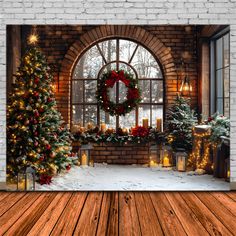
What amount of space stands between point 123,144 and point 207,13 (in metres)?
3.18

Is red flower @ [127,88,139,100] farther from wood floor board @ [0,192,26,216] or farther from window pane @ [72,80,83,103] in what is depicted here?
wood floor board @ [0,192,26,216]

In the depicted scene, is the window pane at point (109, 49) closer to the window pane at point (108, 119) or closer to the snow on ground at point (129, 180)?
the window pane at point (108, 119)

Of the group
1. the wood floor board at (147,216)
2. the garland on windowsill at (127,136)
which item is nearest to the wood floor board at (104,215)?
the wood floor board at (147,216)

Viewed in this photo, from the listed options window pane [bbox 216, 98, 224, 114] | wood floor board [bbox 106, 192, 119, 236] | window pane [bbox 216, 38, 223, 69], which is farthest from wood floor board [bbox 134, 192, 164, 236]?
window pane [bbox 216, 38, 223, 69]

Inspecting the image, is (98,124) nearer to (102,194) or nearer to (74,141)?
A: (74,141)

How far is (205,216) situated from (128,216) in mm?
670

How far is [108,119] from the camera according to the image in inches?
279

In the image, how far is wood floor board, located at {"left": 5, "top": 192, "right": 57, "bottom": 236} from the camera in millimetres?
2877

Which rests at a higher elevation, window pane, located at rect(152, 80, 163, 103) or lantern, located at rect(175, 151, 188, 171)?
window pane, located at rect(152, 80, 163, 103)

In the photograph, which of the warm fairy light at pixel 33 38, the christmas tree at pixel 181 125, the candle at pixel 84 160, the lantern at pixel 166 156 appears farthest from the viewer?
the christmas tree at pixel 181 125

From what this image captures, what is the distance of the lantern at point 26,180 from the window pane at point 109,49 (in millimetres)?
3311

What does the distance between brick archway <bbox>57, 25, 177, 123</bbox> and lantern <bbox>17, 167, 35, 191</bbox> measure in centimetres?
262

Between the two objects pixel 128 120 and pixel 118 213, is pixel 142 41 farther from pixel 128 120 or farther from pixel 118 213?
pixel 118 213

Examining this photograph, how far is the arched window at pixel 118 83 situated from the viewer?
713 cm
